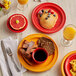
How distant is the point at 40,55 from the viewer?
1.22 m

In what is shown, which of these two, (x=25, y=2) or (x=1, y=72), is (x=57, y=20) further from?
(x=1, y=72)

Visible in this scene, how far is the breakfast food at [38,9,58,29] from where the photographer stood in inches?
54.6

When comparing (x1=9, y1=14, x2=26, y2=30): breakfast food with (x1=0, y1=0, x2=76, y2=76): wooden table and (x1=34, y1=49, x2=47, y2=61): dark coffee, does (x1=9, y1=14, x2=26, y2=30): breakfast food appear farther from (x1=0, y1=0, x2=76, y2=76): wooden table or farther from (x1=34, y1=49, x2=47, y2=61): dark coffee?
(x1=34, y1=49, x2=47, y2=61): dark coffee

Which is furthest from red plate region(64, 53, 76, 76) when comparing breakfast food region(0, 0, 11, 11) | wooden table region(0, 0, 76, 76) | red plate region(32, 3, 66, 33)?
breakfast food region(0, 0, 11, 11)

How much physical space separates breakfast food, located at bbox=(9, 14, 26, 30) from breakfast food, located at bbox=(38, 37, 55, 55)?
0.64 ft

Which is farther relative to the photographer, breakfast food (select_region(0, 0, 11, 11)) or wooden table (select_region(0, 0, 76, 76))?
breakfast food (select_region(0, 0, 11, 11))

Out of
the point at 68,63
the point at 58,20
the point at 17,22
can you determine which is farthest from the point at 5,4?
the point at 68,63

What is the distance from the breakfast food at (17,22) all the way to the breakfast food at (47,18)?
0.15 metres

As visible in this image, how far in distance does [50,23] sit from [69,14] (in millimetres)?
228

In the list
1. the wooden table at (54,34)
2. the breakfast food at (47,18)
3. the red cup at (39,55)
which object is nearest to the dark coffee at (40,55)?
the red cup at (39,55)

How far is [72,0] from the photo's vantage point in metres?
Result: 1.57

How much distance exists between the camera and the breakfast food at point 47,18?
139cm

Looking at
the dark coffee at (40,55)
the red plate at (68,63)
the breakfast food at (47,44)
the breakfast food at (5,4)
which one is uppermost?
the breakfast food at (5,4)

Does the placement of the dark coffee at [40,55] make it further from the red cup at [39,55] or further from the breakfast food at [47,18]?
the breakfast food at [47,18]
